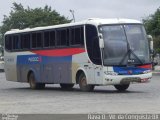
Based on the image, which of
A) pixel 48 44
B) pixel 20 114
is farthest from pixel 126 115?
pixel 48 44

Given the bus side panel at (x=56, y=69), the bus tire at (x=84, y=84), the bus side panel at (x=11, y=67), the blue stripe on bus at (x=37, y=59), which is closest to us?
the bus tire at (x=84, y=84)

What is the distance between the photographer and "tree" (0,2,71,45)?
10062cm

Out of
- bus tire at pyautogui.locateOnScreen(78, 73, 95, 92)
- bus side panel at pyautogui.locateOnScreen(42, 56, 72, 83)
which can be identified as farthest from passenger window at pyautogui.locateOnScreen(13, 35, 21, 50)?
bus tire at pyautogui.locateOnScreen(78, 73, 95, 92)

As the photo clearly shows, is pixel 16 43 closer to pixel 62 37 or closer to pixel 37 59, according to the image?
pixel 37 59

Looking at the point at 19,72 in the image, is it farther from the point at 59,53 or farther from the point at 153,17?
the point at 153,17

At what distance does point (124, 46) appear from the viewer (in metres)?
27.4

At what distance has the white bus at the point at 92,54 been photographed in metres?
27.3

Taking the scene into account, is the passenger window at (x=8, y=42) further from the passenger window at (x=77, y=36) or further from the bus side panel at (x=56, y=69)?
the passenger window at (x=77, y=36)

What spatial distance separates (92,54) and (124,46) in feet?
5.03

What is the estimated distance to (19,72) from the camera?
35.0 m

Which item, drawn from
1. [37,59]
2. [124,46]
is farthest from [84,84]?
[37,59]

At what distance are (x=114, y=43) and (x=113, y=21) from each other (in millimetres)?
1137

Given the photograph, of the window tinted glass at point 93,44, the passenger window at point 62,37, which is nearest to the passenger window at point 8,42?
the passenger window at point 62,37

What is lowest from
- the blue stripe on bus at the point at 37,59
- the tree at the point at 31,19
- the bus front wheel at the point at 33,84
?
the bus front wheel at the point at 33,84
